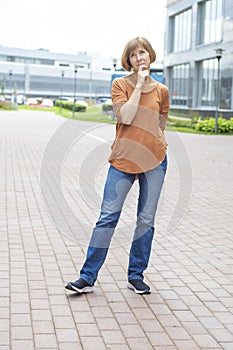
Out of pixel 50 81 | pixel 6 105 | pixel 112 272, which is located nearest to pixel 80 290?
pixel 112 272

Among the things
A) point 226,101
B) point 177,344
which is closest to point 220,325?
point 177,344

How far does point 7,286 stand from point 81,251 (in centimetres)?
130

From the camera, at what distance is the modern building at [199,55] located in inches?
1485

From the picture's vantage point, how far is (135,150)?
14.9 feet

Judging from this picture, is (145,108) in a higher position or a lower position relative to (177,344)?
higher

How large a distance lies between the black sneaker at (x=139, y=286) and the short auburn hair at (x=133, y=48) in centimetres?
148

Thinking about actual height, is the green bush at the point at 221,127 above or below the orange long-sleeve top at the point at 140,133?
below

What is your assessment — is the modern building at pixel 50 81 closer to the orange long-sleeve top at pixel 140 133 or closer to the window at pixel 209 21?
the window at pixel 209 21

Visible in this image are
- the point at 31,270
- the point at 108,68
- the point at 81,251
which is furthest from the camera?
Result: the point at 108,68

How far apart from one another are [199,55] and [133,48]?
39093 millimetres

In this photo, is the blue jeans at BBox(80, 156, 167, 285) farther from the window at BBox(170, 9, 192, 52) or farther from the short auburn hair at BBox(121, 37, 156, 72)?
the window at BBox(170, 9, 192, 52)

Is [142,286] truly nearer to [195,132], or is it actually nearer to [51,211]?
[51,211]

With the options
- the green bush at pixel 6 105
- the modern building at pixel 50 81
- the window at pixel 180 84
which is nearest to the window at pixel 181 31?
the window at pixel 180 84

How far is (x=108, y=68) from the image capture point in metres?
115
